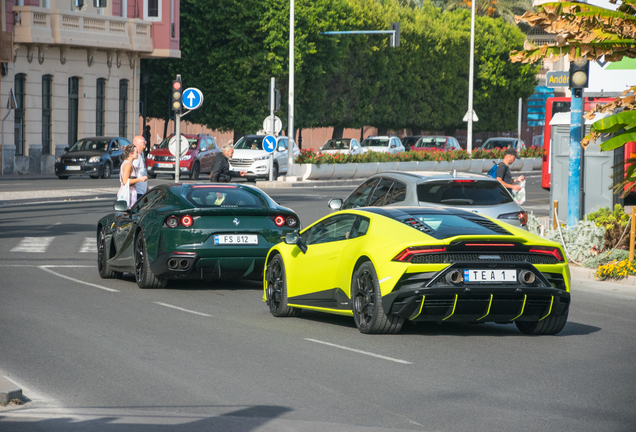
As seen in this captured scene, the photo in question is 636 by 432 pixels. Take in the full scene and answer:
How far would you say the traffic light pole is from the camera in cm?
1748

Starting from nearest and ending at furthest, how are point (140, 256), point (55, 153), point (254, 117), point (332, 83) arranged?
point (140, 256), point (55, 153), point (254, 117), point (332, 83)

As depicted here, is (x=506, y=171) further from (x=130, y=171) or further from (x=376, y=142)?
(x=376, y=142)

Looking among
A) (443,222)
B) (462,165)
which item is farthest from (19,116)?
(443,222)

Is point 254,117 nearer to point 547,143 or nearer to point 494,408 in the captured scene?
point 547,143

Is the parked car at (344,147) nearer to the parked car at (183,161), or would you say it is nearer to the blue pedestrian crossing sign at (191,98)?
the parked car at (183,161)

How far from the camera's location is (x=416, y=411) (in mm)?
6789

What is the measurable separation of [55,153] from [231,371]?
41.0m

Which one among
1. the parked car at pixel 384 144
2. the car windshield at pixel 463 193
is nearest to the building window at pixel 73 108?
the parked car at pixel 384 144

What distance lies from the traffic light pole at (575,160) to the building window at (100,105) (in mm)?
35682

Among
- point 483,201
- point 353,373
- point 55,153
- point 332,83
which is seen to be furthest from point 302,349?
point 332,83

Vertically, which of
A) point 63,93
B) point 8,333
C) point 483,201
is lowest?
point 8,333

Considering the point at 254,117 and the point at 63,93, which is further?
the point at 254,117

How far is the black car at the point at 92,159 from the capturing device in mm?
40906

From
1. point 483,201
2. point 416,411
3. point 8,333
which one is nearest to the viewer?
point 416,411
